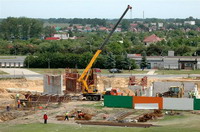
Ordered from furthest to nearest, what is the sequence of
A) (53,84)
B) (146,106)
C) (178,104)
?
(53,84)
(146,106)
(178,104)

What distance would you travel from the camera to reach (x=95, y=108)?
163 ft

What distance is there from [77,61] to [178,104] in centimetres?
4769

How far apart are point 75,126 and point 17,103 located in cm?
1387

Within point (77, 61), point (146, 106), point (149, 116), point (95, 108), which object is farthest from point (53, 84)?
point (77, 61)

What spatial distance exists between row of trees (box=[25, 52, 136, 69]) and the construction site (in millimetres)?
26928

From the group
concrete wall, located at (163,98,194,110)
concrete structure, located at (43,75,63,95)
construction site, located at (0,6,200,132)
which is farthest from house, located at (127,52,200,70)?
concrete wall, located at (163,98,194,110)

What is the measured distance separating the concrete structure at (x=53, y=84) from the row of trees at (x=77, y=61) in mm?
31874

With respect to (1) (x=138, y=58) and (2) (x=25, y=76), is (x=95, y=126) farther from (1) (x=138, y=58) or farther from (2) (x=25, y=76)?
(1) (x=138, y=58)

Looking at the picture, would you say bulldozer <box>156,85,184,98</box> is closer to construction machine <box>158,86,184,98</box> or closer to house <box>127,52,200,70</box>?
construction machine <box>158,86,184,98</box>

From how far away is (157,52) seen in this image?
126000 millimetres

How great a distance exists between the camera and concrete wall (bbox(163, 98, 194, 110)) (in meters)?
47.5

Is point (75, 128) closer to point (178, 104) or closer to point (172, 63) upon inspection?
point (178, 104)

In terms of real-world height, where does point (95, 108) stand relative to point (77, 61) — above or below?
below

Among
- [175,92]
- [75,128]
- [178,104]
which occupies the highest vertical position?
[175,92]
